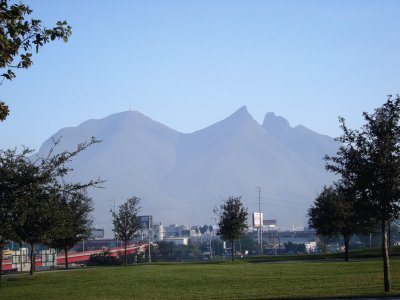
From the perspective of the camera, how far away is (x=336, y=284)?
91.7 feet

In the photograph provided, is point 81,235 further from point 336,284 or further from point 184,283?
point 336,284

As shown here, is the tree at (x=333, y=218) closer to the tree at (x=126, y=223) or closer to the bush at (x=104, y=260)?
the tree at (x=126, y=223)

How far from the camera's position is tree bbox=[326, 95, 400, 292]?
2353 cm

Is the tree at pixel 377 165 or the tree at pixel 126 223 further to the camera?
the tree at pixel 126 223

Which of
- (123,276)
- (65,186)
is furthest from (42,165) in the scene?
(123,276)

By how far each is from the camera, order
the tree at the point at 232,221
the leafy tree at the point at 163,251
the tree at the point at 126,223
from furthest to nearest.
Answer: the leafy tree at the point at 163,251
the tree at the point at 232,221
the tree at the point at 126,223

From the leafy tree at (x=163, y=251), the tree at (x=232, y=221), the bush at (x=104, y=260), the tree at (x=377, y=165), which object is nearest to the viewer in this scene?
the tree at (x=377, y=165)

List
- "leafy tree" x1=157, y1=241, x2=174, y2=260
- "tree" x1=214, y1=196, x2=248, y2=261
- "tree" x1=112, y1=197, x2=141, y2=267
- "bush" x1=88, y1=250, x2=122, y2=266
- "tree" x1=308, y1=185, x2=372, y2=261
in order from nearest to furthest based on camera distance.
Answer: "tree" x1=308, y1=185, x2=372, y2=261
"tree" x1=112, y1=197, x2=141, y2=267
"tree" x1=214, y1=196, x2=248, y2=261
"bush" x1=88, y1=250, x2=122, y2=266
"leafy tree" x1=157, y1=241, x2=174, y2=260

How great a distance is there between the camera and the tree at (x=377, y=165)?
23.5 meters

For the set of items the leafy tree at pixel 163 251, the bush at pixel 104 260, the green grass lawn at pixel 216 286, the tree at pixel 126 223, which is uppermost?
the tree at pixel 126 223

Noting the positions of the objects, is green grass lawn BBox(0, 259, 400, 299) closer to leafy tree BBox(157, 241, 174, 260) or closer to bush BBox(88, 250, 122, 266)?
bush BBox(88, 250, 122, 266)

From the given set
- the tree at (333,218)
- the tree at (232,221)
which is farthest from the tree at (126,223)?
the tree at (333,218)

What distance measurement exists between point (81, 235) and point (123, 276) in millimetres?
21097

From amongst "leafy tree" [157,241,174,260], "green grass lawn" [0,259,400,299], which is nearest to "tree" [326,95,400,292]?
"green grass lawn" [0,259,400,299]
